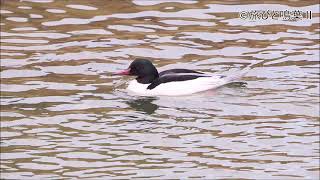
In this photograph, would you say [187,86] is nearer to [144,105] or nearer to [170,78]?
[170,78]

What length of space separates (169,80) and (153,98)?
0.39m

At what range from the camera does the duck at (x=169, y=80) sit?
669 inches

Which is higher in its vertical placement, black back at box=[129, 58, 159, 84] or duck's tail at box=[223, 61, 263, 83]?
black back at box=[129, 58, 159, 84]

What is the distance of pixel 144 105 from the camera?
16547 millimetres

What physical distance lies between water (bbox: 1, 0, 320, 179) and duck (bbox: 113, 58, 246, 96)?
0.83 feet

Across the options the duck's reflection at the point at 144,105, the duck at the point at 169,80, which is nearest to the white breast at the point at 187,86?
the duck at the point at 169,80

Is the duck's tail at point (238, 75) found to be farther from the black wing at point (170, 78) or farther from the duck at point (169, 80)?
the black wing at point (170, 78)

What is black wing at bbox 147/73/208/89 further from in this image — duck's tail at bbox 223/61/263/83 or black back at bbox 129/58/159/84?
duck's tail at bbox 223/61/263/83

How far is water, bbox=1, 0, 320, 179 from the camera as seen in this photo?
1315 cm

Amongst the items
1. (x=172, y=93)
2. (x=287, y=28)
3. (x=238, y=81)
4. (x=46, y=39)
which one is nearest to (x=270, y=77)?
(x=238, y=81)

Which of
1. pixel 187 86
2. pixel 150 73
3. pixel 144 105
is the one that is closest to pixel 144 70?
pixel 150 73

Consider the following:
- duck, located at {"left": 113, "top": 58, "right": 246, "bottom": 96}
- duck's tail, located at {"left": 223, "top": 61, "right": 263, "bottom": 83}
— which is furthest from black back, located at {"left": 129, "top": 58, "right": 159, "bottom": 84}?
duck's tail, located at {"left": 223, "top": 61, "right": 263, "bottom": 83}

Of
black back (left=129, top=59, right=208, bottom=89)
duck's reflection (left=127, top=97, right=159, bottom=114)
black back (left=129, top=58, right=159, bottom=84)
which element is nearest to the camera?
duck's reflection (left=127, top=97, right=159, bottom=114)

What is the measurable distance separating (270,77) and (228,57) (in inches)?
52.7
